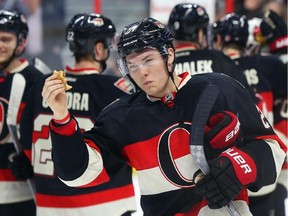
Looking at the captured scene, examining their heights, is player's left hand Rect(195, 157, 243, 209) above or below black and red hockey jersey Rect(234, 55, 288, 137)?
above

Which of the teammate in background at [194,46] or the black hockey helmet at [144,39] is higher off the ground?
the black hockey helmet at [144,39]

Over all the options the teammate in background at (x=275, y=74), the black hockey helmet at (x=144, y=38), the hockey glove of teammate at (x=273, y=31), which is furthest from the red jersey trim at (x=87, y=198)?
the hockey glove of teammate at (x=273, y=31)

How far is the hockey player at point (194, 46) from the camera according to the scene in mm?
2998

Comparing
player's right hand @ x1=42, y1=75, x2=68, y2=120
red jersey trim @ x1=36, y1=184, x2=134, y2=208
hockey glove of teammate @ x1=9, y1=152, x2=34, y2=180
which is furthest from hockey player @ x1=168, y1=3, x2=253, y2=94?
player's right hand @ x1=42, y1=75, x2=68, y2=120

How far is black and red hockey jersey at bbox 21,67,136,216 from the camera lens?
2.66 m

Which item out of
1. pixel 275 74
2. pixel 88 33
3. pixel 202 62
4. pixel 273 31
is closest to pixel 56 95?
pixel 88 33

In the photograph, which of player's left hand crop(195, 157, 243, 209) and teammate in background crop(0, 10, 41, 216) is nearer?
player's left hand crop(195, 157, 243, 209)

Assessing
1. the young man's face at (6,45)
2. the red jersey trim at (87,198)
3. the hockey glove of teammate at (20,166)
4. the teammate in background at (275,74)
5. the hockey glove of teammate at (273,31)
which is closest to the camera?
the red jersey trim at (87,198)

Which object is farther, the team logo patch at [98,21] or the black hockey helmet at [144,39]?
the team logo patch at [98,21]

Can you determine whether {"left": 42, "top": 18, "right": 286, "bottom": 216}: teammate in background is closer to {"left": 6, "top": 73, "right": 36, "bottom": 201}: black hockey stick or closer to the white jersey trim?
the white jersey trim

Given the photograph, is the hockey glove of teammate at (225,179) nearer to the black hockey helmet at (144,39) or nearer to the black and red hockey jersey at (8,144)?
the black hockey helmet at (144,39)

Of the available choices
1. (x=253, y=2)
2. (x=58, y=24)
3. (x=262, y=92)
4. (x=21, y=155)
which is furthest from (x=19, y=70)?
(x=253, y=2)

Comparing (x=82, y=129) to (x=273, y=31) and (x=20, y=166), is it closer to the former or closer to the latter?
(x=20, y=166)

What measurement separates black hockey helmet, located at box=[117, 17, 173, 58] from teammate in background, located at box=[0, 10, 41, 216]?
0.93m
